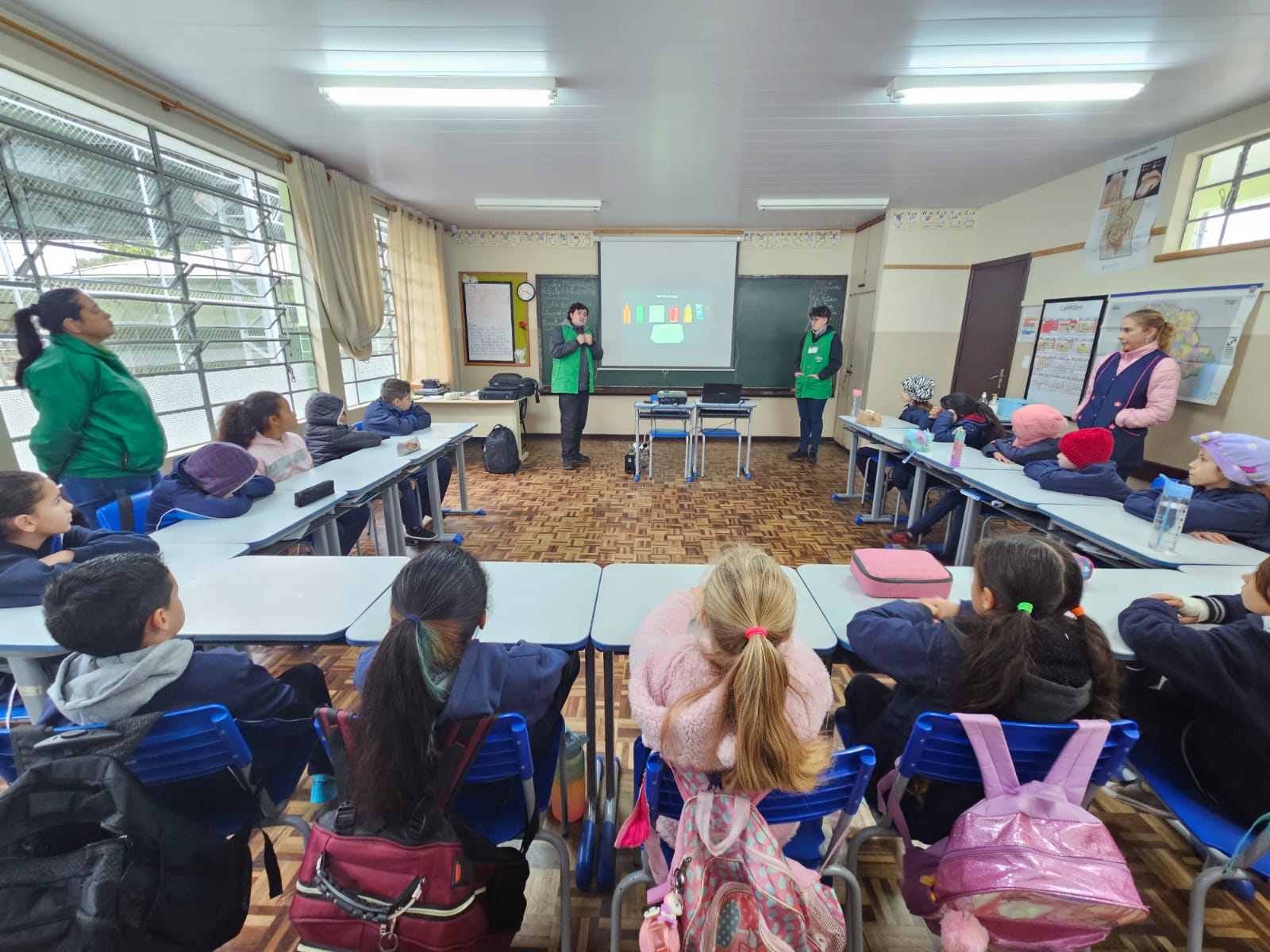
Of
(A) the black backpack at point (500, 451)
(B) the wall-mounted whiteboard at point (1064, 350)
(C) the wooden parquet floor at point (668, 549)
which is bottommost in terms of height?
(C) the wooden parquet floor at point (668, 549)

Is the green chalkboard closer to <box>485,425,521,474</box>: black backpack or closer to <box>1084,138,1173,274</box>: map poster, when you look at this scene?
<box>485,425,521,474</box>: black backpack

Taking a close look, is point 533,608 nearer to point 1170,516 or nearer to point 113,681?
point 113,681

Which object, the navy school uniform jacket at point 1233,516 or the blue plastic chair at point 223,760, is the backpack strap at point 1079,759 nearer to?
the blue plastic chair at point 223,760

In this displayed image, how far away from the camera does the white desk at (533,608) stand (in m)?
1.23

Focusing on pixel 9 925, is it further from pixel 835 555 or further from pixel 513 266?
pixel 513 266

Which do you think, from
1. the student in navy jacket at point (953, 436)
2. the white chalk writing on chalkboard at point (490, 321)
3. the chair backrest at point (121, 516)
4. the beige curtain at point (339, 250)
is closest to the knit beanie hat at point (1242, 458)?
the student in navy jacket at point (953, 436)

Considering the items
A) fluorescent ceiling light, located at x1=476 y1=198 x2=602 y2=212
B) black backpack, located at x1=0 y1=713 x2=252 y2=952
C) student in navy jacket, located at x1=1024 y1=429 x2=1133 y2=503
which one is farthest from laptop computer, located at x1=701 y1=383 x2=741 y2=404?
black backpack, located at x1=0 y1=713 x2=252 y2=952

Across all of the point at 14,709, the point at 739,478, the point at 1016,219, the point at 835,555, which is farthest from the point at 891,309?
the point at 14,709

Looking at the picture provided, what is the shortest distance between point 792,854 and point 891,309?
545 centimetres

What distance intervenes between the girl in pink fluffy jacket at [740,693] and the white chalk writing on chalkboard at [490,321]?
→ 5.93m

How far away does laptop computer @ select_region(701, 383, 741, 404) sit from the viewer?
481cm

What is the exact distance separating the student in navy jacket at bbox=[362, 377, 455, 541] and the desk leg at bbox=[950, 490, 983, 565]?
3.09 meters

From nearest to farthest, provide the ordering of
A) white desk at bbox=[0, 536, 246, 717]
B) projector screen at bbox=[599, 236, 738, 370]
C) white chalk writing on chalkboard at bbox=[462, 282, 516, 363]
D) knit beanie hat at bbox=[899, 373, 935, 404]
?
1. white desk at bbox=[0, 536, 246, 717]
2. knit beanie hat at bbox=[899, 373, 935, 404]
3. projector screen at bbox=[599, 236, 738, 370]
4. white chalk writing on chalkboard at bbox=[462, 282, 516, 363]

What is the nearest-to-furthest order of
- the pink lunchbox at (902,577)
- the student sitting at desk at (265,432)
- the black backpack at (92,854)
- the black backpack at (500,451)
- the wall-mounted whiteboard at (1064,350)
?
1. the black backpack at (92,854)
2. the pink lunchbox at (902,577)
3. the student sitting at desk at (265,432)
4. the wall-mounted whiteboard at (1064,350)
5. the black backpack at (500,451)
